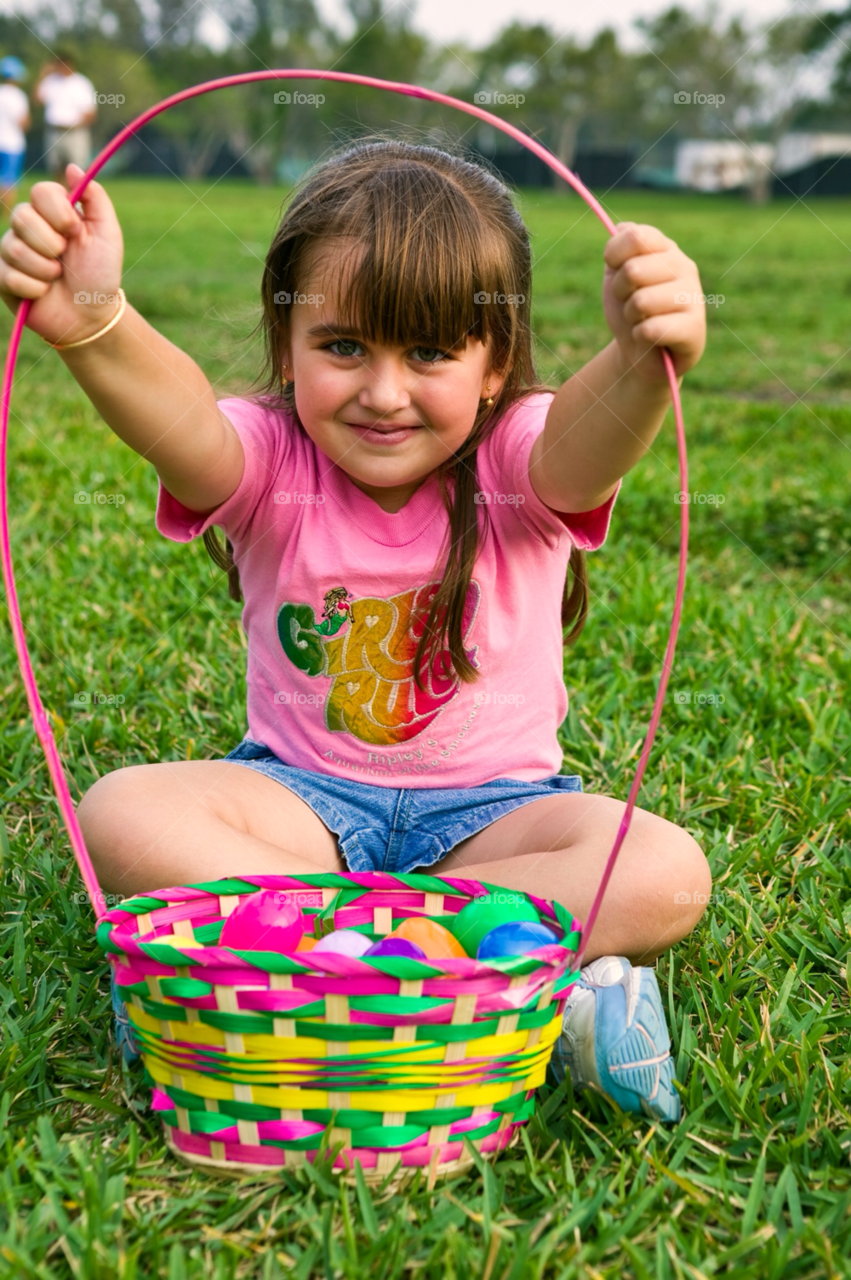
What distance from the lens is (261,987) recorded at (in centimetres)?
104

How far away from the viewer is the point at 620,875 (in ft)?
4.38

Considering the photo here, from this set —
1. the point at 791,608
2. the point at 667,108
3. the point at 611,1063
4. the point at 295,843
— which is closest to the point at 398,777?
the point at 295,843

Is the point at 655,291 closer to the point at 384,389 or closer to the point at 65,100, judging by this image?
the point at 384,389

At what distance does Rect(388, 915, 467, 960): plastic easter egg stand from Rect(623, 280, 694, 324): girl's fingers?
2.15 ft

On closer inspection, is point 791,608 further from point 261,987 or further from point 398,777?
point 261,987

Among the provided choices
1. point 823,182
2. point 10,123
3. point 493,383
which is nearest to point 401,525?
point 493,383

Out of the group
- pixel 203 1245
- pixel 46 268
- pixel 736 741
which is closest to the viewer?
pixel 203 1245

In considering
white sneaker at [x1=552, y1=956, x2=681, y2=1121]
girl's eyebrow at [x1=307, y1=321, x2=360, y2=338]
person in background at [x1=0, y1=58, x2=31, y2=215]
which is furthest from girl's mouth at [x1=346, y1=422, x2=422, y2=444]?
person in background at [x1=0, y1=58, x2=31, y2=215]

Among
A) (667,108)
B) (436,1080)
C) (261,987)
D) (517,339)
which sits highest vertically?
(667,108)

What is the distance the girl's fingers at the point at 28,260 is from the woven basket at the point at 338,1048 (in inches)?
24.3

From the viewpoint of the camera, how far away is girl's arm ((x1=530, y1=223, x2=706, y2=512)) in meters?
1.09

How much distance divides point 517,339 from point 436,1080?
0.92 metres

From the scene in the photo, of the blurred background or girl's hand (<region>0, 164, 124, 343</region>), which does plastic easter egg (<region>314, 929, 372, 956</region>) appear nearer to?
girl's hand (<region>0, 164, 124, 343</region>)

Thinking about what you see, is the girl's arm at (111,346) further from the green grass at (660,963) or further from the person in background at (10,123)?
the person in background at (10,123)
